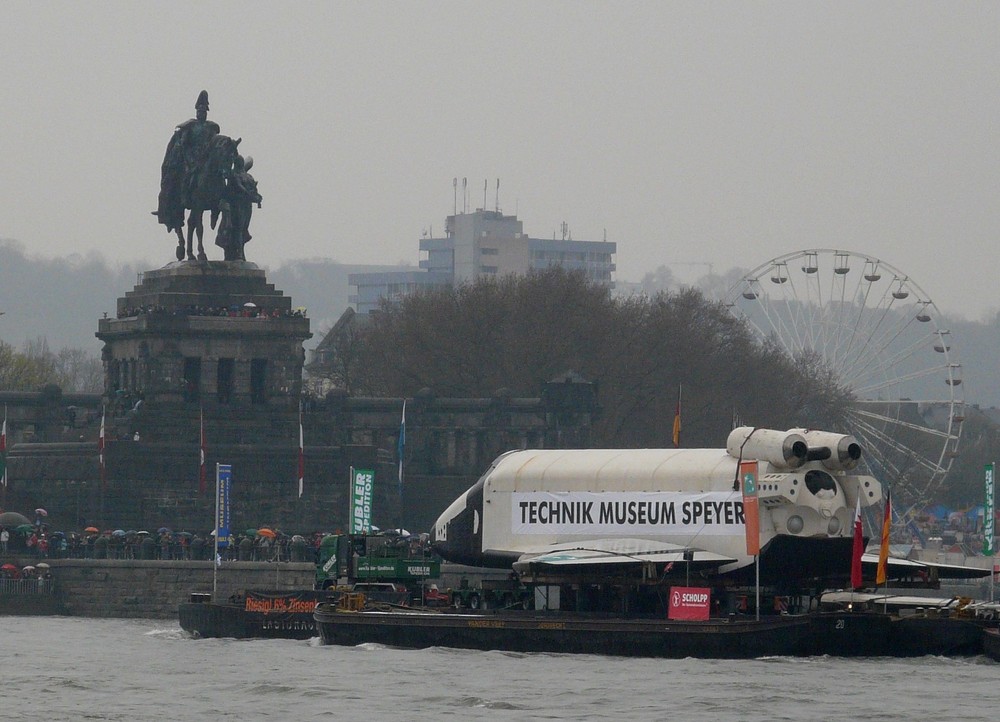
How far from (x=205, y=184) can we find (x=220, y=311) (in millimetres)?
5957

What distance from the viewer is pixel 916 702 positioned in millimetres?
66188

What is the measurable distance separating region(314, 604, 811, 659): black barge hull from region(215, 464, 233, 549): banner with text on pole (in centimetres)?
1944

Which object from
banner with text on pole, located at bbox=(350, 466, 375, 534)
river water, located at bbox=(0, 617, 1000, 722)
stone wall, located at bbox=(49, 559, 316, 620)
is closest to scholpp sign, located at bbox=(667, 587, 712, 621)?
river water, located at bbox=(0, 617, 1000, 722)

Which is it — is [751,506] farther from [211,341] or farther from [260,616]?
[211,341]

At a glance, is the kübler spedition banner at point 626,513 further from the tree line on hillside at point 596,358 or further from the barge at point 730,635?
the tree line on hillside at point 596,358

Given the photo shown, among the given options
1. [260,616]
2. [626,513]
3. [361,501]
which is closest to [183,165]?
[361,501]

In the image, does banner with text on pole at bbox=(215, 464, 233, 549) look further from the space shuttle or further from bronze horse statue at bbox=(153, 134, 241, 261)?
bronze horse statue at bbox=(153, 134, 241, 261)

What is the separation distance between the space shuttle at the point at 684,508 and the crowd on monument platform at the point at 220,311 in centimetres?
5297

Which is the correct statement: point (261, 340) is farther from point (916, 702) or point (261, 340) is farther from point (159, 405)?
point (916, 702)

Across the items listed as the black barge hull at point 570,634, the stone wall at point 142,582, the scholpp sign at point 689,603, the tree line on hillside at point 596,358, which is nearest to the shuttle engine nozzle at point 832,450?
the scholpp sign at point 689,603

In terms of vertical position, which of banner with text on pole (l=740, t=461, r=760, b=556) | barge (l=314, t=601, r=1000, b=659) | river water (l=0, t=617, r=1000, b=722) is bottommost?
river water (l=0, t=617, r=1000, b=722)

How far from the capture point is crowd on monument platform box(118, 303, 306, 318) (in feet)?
445

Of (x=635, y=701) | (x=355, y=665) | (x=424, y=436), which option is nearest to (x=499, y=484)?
(x=355, y=665)

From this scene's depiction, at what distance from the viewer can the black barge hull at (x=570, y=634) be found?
246 ft
